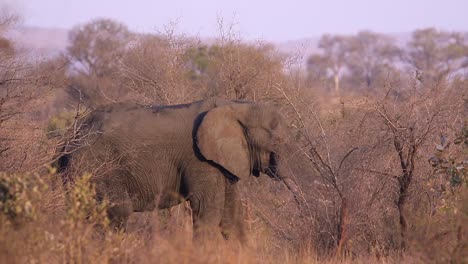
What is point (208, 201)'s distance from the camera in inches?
419

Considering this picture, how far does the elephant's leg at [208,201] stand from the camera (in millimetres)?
10555

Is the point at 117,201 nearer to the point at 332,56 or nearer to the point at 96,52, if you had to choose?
the point at 96,52

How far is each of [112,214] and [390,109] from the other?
332cm

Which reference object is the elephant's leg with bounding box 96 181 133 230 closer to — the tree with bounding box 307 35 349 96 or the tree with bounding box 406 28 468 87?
the tree with bounding box 406 28 468 87

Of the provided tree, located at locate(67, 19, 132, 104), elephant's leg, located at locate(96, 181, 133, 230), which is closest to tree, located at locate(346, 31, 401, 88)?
tree, located at locate(67, 19, 132, 104)

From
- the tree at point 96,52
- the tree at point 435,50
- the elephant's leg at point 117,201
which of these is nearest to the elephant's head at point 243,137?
the elephant's leg at point 117,201

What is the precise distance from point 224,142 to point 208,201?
2.43 ft

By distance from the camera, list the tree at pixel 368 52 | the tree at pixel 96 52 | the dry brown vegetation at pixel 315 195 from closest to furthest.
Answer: the dry brown vegetation at pixel 315 195, the tree at pixel 96 52, the tree at pixel 368 52

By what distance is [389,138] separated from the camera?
32.1 ft

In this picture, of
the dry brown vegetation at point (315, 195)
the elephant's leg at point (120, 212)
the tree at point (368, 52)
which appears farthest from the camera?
the tree at point (368, 52)

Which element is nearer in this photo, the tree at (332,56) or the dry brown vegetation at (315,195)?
the dry brown vegetation at (315,195)

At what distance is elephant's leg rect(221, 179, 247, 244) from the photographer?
35.3 feet

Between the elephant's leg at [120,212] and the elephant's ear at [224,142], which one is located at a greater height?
the elephant's ear at [224,142]

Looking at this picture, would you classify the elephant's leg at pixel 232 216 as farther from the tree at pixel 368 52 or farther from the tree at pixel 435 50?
the tree at pixel 435 50
